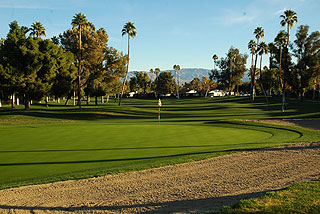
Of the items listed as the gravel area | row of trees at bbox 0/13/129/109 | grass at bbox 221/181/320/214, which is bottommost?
the gravel area

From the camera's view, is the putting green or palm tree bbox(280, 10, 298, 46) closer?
the putting green

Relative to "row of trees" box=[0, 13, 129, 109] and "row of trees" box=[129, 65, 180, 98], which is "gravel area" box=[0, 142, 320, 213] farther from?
"row of trees" box=[129, 65, 180, 98]

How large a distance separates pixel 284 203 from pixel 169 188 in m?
3.15

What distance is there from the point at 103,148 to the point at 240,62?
331 ft

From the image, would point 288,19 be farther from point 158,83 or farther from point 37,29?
point 158,83

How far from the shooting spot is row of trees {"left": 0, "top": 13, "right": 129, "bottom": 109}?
145ft

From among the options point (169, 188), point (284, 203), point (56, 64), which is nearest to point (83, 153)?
point (169, 188)

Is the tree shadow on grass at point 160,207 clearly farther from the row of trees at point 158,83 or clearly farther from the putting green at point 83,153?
the row of trees at point 158,83

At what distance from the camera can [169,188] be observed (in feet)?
27.8

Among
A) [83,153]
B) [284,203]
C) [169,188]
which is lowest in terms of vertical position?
[83,153]

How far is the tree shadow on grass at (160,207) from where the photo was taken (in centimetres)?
682

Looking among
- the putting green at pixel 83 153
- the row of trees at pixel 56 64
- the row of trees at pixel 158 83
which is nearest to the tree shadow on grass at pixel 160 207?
the putting green at pixel 83 153

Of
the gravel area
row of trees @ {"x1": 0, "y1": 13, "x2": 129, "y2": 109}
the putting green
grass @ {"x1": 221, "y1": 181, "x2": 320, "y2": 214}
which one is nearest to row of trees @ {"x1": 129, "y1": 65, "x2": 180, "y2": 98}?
row of trees @ {"x1": 0, "y1": 13, "x2": 129, "y2": 109}

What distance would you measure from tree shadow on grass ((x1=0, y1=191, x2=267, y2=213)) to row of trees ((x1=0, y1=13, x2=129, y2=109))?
40880mm
